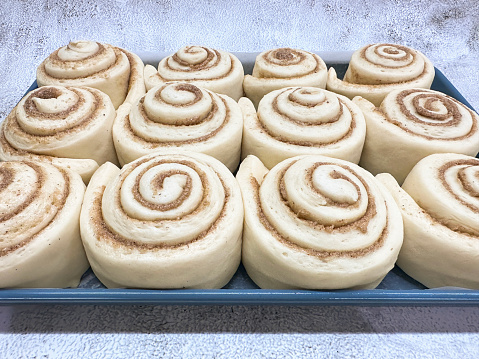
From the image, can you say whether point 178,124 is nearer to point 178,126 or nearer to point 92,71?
point 178,126

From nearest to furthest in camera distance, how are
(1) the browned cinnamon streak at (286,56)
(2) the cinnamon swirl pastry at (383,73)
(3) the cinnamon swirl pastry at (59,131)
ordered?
1. (3) the cinnamon swirl pastry at (59,131)
2. (2) the cinnamon swirl pastry at (383,73)
3. (1) the browned cinnamon streak at (286,56)

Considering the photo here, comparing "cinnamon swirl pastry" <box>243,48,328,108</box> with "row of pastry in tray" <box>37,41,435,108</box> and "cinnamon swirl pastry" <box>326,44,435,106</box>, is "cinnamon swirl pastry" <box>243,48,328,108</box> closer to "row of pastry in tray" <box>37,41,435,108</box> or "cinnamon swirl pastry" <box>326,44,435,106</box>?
"row of pastry in tray" <box>37,41,435,108</box>

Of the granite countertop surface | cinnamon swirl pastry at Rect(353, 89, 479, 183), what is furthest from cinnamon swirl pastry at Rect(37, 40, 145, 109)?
→ cinnamon swirl pastry at Rect(353, 89, 479, 183)

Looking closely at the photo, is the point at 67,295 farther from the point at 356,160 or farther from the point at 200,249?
the point at 356,160

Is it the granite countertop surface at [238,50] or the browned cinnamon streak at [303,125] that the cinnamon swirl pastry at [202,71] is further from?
the granite countertop surface at [238,50]

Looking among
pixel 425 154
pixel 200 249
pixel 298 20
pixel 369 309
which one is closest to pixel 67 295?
pixel 200 249

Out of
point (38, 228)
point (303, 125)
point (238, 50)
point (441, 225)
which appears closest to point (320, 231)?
point (441, 225)

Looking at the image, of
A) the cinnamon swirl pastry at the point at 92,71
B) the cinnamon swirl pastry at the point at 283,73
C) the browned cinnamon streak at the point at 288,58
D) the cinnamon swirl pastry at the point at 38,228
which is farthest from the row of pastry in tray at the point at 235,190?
the browned cinnamon streak at the point at 288,58
